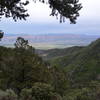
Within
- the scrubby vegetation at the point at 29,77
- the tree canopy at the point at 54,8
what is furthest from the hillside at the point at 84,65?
the tree canopy at the point at 54,8

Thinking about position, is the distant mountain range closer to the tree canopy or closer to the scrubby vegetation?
the scrubby vegetation

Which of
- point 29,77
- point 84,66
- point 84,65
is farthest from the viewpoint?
point 84,65

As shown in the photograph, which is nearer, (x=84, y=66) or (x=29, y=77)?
(x=29, y=77)

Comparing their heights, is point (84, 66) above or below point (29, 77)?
below

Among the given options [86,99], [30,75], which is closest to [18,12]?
[86,99]

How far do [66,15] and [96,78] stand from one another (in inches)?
3947

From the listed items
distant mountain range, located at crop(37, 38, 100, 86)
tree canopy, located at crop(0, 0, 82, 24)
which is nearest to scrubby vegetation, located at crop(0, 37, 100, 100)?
tree canopy, located at crop(0, 0, 82, 24)

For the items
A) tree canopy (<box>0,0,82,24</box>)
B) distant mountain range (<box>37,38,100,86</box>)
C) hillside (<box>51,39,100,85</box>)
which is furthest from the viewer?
hillside (<box>51,39,100,85</box>)

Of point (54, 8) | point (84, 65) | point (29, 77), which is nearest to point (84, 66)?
point (84, 65)

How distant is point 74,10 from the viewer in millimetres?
18172

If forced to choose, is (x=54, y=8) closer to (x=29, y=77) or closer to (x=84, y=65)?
(x=29, y=77)

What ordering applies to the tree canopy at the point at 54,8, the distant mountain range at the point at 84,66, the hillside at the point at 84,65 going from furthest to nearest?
A: the hillside at the point at 84,65 → the distant mountain range at the point at 84,66 → the tree canopy at the point at 54,8

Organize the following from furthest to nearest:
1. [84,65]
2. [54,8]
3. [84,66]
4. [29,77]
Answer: [84,65] < [84,66] < [29,77] < [54,8]

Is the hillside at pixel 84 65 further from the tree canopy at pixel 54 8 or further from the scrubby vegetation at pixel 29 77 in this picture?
the tree canopy at pixel 54 8
